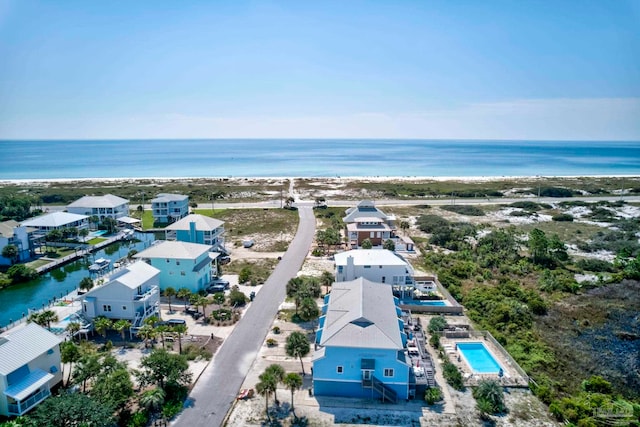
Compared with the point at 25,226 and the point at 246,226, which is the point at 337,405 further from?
the point at 25,226

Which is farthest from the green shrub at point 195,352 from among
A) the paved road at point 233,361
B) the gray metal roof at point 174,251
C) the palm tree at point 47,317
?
the gray metal roof at point 174,251

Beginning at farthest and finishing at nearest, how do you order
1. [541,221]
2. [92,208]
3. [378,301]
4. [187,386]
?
[541,221] → [92,208] → [378,301] → [187,386]

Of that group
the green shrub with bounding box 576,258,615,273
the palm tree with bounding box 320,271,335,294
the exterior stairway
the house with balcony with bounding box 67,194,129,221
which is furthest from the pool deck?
the house with balcony with bounding box 67,194,129,221

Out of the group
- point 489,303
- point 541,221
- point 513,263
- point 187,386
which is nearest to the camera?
point 187,386

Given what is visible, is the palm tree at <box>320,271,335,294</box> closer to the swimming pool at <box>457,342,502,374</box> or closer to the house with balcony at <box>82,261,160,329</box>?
the swimming pool at <box>457,342,502,374</box>

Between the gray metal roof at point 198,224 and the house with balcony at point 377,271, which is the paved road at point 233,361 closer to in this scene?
the house with balcony at point 377,271

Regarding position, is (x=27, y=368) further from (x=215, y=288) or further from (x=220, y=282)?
(x=220, y=282)

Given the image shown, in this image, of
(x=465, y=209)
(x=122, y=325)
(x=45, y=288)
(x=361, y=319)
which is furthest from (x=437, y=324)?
(x=465, y=209)

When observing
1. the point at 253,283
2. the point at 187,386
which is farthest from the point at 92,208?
the point at 187,386

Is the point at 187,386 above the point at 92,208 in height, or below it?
below
